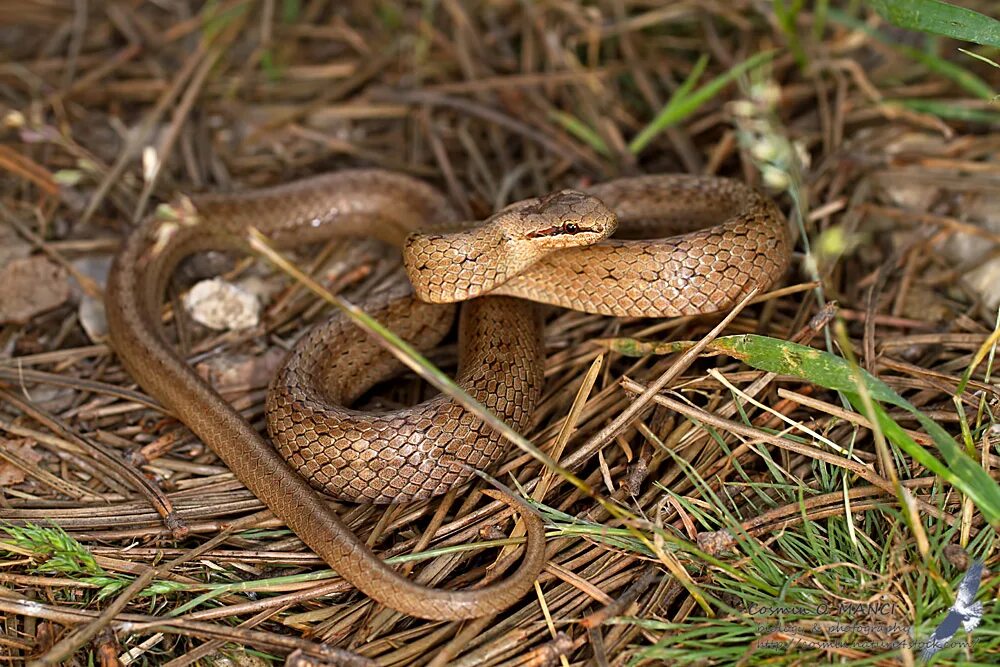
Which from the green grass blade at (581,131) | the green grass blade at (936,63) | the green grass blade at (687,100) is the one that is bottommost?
the green grass blade at (581,131)

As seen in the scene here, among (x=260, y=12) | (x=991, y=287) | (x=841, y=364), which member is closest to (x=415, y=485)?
(x=841, y=364)

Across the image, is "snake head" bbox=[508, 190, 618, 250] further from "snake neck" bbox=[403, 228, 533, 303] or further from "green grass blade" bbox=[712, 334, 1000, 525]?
"green grass blade" bbox=[712, 334, 1000, 525]

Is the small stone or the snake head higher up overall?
the snake head

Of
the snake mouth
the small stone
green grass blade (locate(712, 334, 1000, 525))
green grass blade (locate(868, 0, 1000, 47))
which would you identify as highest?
green grass blade (locate(868, 0, 1000, 47))

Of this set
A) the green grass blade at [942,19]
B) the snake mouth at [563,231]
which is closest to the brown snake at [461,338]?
the snake mouth at [563,231]

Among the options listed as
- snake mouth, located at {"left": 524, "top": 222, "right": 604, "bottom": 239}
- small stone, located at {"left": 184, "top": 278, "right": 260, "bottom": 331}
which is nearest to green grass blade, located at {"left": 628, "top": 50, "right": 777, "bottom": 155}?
snake mouth, located at {"left": 524, "top": 222, "right": 604, "bottom": 239}

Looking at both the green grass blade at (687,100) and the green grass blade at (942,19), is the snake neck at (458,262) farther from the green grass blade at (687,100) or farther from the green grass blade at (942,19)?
the green grass blade at (942,19)

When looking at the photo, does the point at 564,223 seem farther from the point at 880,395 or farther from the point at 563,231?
the point at 880,395
